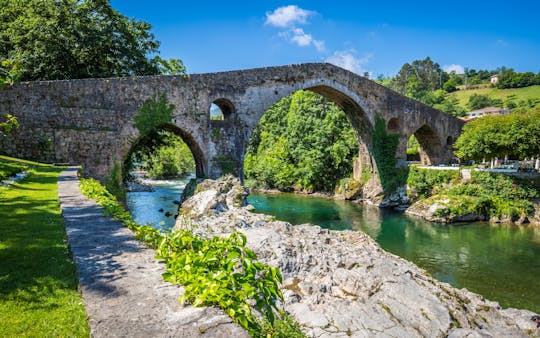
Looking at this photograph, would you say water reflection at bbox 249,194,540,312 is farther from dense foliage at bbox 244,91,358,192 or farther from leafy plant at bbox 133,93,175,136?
leafy plant at bbox 133,93,175,136

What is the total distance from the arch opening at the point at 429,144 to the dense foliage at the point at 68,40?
73.5ft

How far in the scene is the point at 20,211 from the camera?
6.09 meters

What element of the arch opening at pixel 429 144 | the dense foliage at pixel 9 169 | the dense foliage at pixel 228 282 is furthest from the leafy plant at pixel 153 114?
the arch opening at pixel 429 144

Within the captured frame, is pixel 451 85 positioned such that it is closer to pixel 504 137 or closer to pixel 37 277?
pixel 504 137

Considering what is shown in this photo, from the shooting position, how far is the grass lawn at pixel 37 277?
103 inches

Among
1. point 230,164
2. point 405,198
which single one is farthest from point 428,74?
point 230,164

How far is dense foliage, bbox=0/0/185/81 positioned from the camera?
51.4ft

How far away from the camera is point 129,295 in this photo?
307 centimetres

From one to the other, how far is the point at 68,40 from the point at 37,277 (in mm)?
15821

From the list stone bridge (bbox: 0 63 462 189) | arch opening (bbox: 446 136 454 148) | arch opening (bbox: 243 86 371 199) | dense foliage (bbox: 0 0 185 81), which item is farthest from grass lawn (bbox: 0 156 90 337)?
arch opening (bbox: 446 136 454 148)

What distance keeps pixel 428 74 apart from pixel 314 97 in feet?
209

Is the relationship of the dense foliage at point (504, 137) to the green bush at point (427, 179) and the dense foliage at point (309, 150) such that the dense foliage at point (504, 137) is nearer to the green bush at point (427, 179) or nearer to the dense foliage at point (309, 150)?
the green bush at point (427, 179)

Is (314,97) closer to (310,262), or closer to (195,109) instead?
(195,109)

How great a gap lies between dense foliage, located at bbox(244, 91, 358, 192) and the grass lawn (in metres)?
26.6
